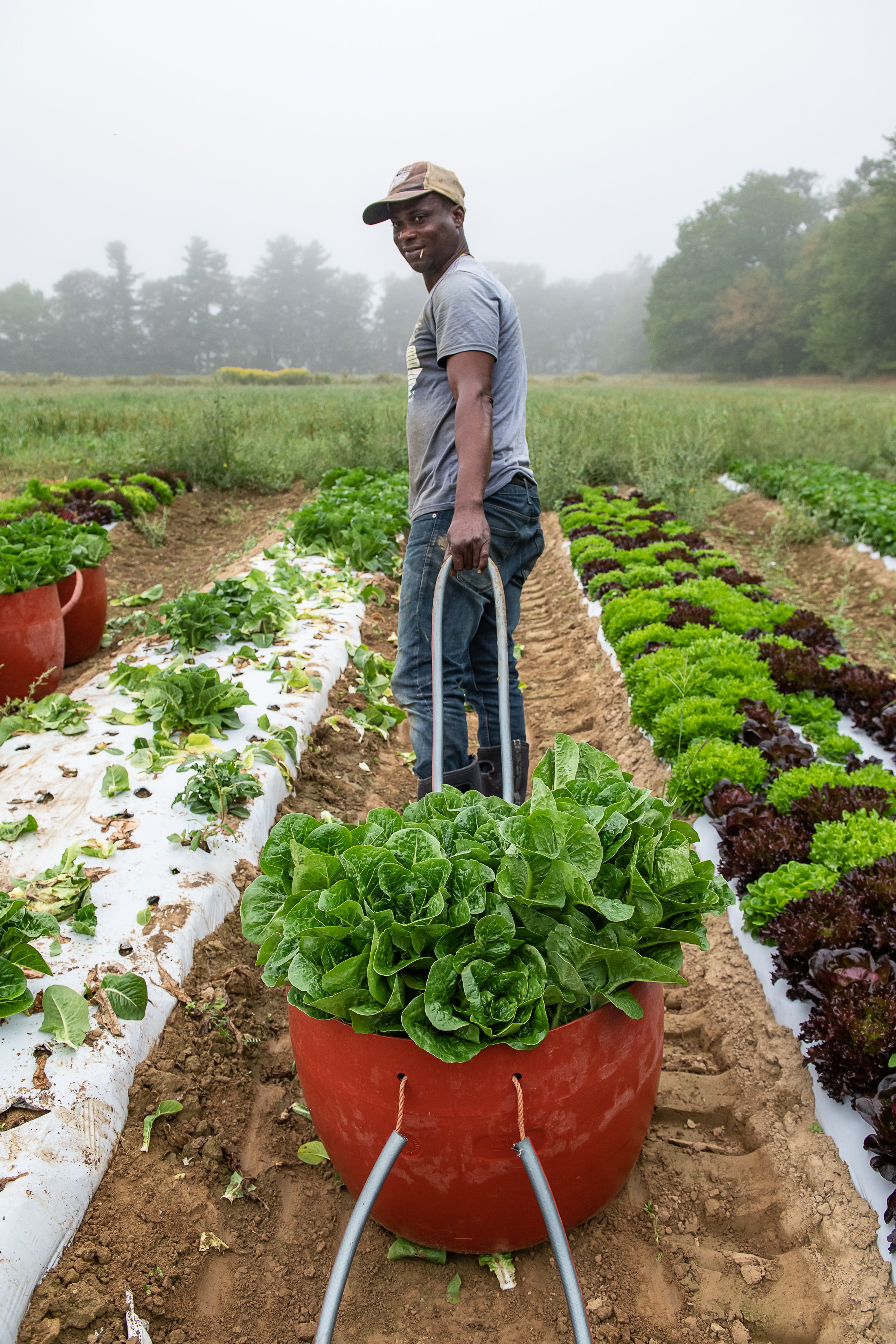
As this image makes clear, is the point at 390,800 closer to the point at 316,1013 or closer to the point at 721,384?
the point at 316,1013

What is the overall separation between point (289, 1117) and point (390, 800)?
1.98 meters

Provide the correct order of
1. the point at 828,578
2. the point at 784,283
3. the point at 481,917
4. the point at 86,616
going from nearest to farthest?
the point at 481,917 < the point at 86,616 < the point at 828,578 < the point at 784,283

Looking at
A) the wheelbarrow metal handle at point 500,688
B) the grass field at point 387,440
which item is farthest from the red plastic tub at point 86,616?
the grass field at point 387,440

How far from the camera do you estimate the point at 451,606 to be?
2.83 metres

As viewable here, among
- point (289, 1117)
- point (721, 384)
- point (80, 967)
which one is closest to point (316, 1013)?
point (289, 1117)

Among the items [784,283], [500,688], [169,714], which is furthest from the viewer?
[784,283]

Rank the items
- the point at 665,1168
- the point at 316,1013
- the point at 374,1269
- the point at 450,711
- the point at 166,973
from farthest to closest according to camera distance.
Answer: the point at 450,711 → the point at 166,973 → the point at 665,1168 → the point at 374,1269 → the point at 316,1013

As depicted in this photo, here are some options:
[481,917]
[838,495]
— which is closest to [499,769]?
[481,917]

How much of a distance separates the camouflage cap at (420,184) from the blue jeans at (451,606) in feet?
3.26

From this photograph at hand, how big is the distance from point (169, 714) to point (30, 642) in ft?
4.46

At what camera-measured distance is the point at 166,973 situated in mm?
2516

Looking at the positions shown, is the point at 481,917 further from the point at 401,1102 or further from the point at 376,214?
the point at 376,214

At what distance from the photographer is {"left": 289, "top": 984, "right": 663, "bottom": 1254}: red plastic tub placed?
5.21ft

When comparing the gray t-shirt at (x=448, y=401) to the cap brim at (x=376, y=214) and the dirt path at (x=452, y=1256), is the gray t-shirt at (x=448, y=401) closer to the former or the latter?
the cap brim at (x=376, y=214)
